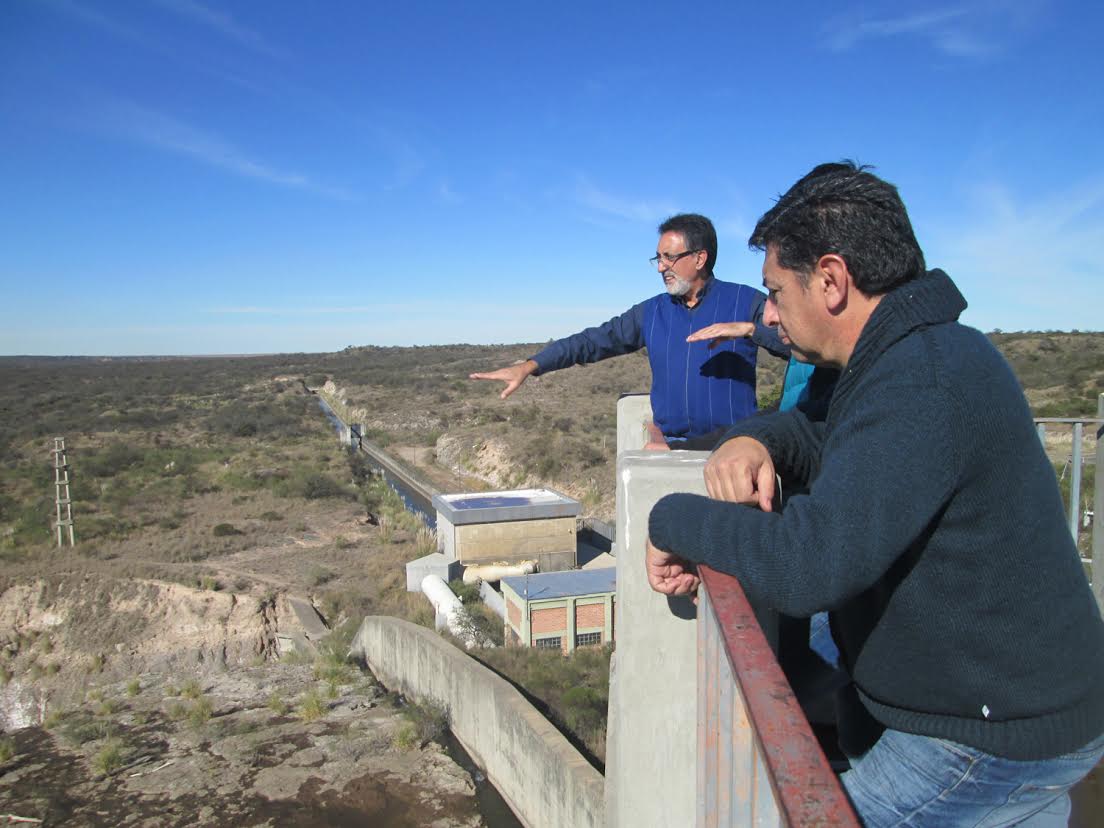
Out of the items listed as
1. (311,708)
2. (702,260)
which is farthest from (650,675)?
(311,708)

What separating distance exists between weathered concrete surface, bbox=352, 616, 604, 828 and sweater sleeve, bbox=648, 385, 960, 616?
6.60 m

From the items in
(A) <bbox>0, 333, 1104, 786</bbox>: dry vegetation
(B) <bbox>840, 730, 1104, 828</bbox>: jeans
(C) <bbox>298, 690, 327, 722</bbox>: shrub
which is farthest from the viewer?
(A) <bbox>0, 333, 1104, 786</bbox>: dry vegetation

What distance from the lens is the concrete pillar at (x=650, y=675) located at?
2223 mm

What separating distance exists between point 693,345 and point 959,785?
2.74m

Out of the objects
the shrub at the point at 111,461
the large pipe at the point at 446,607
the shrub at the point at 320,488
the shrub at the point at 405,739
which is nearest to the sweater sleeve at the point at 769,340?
the shrub at the point at 405,739

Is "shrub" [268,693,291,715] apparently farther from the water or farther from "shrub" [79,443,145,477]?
"shrub" [79,443,145,477]

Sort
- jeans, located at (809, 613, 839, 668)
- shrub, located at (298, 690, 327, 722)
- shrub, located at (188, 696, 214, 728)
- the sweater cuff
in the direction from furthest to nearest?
shrub, located at (188, 696, 214, 728)
shrub, located at (298, 690, 327, 722)
jeans, located at (809, 613, 839, 668)
the sweater cuff

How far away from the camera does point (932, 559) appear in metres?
1.40

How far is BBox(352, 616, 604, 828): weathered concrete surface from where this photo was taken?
7746 millimetres

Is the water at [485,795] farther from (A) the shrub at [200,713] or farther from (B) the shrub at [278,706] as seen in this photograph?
(A) the shrub at [200,713]

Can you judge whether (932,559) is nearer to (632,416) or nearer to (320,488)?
(632,416)

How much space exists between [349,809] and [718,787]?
8.05 m

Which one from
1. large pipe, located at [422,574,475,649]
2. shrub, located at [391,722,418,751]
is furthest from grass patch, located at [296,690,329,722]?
large pipe, located at [422,574,475,649]

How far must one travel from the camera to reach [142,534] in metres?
26.3
